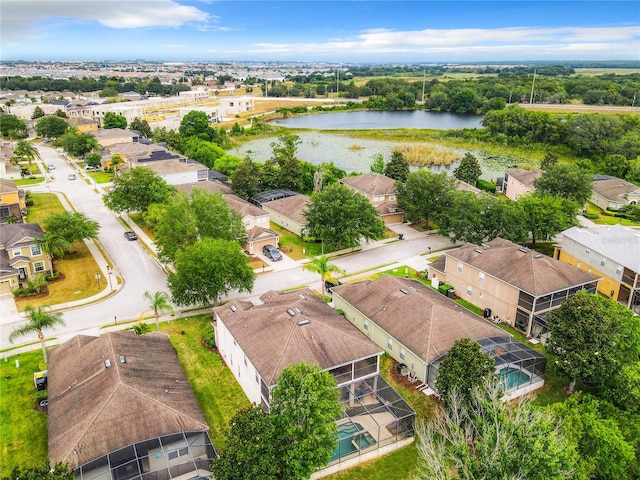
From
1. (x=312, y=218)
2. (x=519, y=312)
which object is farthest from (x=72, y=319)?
(x=519, y=312)

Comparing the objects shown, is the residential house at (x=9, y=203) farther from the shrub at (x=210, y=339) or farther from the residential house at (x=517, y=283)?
the residential house at (x=517, y=283)

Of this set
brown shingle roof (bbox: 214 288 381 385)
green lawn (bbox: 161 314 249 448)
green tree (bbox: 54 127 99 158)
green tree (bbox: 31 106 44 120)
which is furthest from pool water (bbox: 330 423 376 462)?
green tree (bbox: 31 106 44 120)

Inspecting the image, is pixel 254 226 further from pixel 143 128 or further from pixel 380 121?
pixel 380 121

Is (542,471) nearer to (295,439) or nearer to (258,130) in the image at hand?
(295,439)

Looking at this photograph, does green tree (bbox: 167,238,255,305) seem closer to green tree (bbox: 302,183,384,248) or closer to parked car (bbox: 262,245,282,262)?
parked car (bbox: 262,245,282,262)

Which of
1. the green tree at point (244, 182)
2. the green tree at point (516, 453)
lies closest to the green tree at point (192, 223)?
the green tree at point (244, 182)

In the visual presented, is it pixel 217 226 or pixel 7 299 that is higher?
pixel 217 226

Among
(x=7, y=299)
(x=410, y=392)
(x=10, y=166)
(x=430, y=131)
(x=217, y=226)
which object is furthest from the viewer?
(x=430, y=131)
